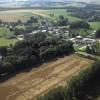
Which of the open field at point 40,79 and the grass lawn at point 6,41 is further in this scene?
the grass lawn at point 6,41

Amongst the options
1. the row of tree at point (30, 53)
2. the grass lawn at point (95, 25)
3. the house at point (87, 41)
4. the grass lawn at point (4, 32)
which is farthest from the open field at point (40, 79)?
the grass lawn at point (95, 25)

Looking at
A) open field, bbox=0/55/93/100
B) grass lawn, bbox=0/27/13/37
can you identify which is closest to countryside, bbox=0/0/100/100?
open field, bbox=0/55/93/100

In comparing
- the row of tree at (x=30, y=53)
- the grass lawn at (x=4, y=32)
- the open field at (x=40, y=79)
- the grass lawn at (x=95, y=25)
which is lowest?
the open field at (x=40, y=79)

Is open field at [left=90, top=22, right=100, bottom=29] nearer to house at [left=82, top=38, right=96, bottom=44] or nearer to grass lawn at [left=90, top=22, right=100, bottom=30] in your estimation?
grass lawn at [left=90, top=22, right=100, bottom=30]

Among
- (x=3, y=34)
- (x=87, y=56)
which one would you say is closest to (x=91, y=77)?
(x=87, y=56)

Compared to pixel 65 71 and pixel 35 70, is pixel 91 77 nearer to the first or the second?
pixel 65 71

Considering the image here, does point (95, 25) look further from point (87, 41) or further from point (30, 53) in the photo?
point (30, 53)

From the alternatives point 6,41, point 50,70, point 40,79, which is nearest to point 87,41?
point 6,41

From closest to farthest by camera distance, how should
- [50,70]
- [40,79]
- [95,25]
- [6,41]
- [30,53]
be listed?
[40,79], [50,70], [30,53], [6,41], [95,25]

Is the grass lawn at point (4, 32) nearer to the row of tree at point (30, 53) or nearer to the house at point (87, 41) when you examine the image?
the row of tree at point (30, 53)
